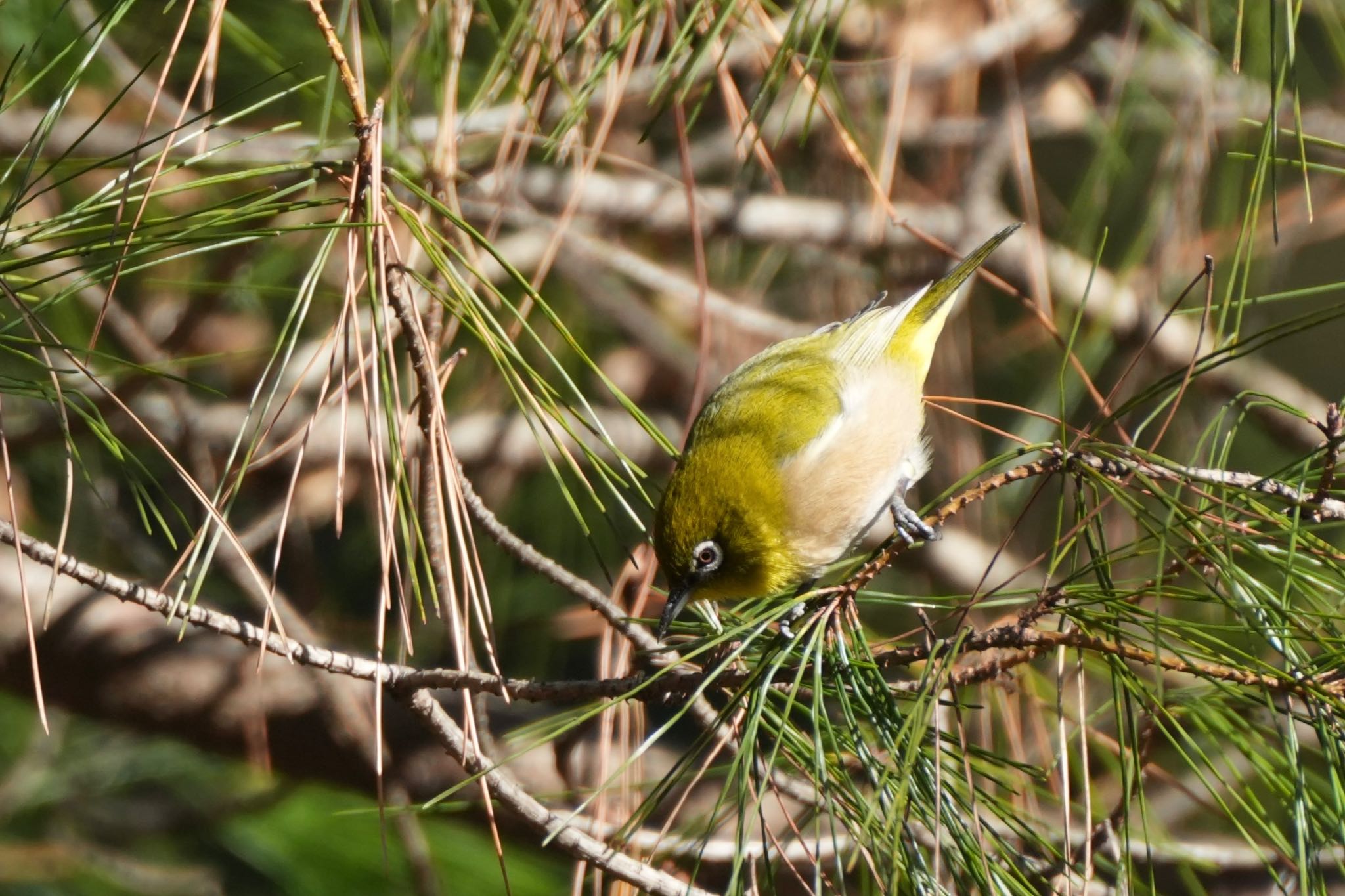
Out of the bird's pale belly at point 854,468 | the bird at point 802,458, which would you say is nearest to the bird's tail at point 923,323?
the bird at point 802,458

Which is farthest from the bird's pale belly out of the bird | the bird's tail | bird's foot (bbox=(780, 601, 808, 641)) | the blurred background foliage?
bird's foot (bbox=(780, 601, 808, 641))

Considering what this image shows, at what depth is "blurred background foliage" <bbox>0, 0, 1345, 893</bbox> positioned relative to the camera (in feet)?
4.09

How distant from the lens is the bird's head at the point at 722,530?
1732 millimetres

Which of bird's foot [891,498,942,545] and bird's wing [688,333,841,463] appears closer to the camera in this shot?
bird's foot [891,498,942,545]

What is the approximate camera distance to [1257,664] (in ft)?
3.31

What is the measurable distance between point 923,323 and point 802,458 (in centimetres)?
64

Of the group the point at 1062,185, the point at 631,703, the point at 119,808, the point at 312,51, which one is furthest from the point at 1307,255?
the point at 119,808

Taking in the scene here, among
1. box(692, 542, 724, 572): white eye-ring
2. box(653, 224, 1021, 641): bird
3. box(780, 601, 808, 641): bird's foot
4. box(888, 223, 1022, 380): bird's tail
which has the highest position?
box(888, 223, 1022, 380): bird's tail

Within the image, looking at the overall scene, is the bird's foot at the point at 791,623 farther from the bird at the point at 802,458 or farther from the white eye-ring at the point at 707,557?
the white eye-ring at the point at 707,557

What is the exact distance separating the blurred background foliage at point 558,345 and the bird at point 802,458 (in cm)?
14

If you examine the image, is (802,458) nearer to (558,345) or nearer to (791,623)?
(791,623)

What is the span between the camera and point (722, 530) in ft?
5.81

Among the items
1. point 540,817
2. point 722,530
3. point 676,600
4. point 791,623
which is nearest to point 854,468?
Answer: point 722,530

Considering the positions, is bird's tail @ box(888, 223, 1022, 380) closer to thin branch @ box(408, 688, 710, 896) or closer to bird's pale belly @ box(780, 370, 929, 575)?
bird's pale belly @ box(780, 370, 929, 575)
